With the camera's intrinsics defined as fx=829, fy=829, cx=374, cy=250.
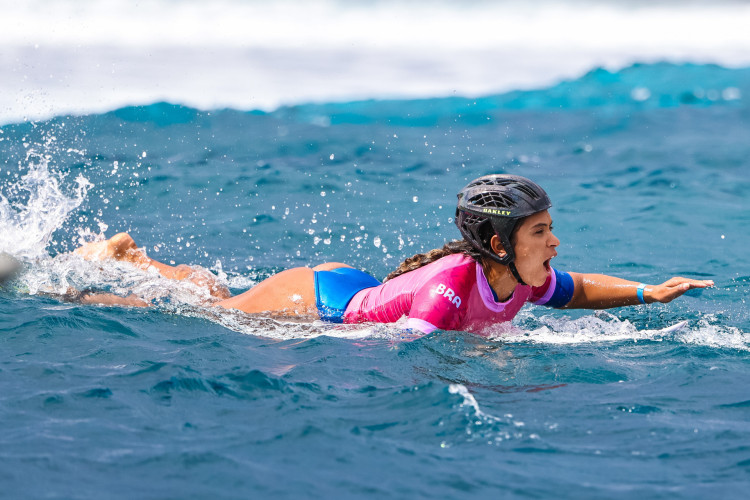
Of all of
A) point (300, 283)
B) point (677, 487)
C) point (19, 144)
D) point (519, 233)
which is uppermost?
point (19, 144)

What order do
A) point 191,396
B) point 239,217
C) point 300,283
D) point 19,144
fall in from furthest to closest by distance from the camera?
point 19,144
point 239,217
point 300,283
point 191,396

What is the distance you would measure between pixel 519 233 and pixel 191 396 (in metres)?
2.24

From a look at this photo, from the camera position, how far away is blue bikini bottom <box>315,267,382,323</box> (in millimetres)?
6016

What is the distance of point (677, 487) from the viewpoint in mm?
3719

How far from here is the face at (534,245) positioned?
5.26 meters

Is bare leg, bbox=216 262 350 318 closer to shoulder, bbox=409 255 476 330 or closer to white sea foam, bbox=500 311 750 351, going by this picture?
shoulder, bbox=409 255 476 330

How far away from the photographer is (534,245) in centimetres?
528

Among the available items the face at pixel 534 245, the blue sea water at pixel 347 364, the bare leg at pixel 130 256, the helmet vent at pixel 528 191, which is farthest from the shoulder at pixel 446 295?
the bare leg at pixel 130 256

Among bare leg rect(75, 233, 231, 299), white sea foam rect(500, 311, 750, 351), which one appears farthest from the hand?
bare leg rect(75, 233, 231, 299)

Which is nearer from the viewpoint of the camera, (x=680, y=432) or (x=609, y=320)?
(x=680, y=432)

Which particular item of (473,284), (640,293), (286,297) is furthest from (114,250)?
(640,293)

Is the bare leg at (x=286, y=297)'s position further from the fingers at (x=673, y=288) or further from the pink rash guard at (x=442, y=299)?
the fingers at (x=673, y=288)

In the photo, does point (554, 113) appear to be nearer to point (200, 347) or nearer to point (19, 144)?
point (19, 144)

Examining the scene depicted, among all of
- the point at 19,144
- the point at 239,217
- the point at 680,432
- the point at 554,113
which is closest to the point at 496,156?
the point at 554,113
